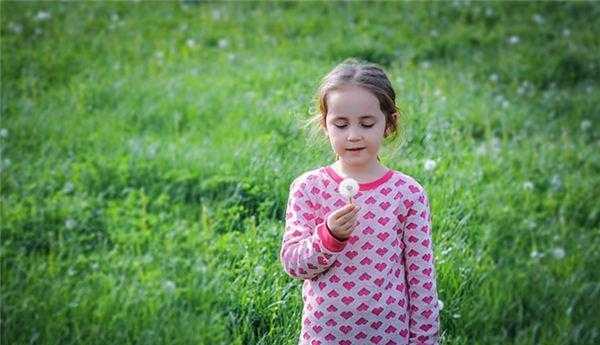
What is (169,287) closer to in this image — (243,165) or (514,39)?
(243,165)

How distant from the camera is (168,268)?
4.21 m

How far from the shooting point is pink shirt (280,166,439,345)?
2594 millimetres

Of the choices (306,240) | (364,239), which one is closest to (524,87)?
(364,239)

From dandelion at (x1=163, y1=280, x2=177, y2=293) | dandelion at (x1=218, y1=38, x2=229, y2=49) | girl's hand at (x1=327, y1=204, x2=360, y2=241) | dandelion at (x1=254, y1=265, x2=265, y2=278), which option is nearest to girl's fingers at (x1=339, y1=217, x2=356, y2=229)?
girl's hand at (x1=327, y1=204, x2=360, y2=241)

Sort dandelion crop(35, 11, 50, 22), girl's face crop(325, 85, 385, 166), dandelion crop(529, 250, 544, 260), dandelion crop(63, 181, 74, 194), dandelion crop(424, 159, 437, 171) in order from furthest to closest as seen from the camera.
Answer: dandelion crop(35, 11, 50, 22) < dandelion crop(63, 181, 74, 194) < dandelion crop(529, 250, 544, 260) < dandelion crop(424, 159, 437, 171) < girl's face crop(325, 85, 385, 166)

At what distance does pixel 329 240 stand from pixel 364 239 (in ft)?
0.66

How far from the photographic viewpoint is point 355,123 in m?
2.63

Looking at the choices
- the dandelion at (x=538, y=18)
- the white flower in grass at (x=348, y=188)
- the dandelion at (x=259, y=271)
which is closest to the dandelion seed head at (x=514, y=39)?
the dandelion at (x=538, y=18)

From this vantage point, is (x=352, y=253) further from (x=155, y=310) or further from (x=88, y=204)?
(x=88, y=204)

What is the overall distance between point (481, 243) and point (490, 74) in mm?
2985

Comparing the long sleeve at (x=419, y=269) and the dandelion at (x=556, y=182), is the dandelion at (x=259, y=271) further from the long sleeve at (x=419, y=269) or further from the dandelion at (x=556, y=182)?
the dandelion at (x=556, y=182)

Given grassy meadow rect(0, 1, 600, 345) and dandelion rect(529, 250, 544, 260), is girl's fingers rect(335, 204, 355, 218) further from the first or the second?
dandelion rect(529, 250, 544, 260)

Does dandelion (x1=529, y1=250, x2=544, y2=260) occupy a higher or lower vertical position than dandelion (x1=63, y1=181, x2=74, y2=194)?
lower

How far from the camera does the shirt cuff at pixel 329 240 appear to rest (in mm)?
2430
